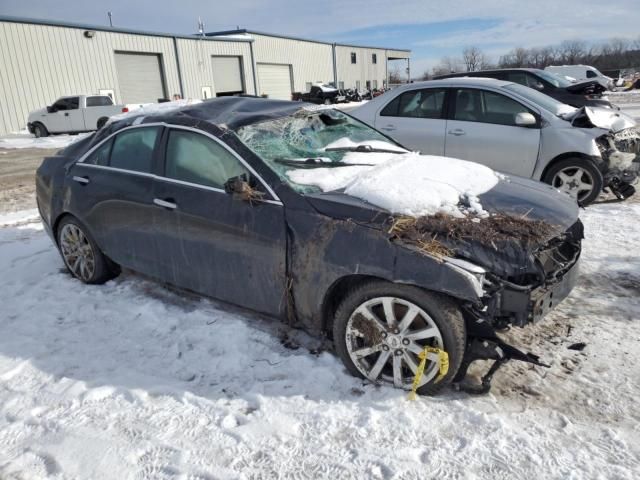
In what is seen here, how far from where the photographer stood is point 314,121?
14.3 feet

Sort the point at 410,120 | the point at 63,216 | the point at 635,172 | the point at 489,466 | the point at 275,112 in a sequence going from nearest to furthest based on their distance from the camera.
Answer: the point at 489,466 < the point at 275,112 < the point at 63,216 < the point at 635,172 < the point at 410,120

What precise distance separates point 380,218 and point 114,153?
2653mm

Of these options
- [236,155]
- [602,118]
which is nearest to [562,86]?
[602,118]

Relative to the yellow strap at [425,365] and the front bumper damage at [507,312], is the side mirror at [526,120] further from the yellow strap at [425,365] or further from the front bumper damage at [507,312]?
the yellow strap at [425,365]

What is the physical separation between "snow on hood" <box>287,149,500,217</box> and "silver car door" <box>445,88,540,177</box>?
2.86 metres

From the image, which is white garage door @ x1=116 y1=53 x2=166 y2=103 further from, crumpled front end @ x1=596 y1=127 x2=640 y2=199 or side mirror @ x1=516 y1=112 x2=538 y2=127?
crumpled front end @ x1=596 y1=127 x2=640 y2=199

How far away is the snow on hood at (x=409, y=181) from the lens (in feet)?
10.5

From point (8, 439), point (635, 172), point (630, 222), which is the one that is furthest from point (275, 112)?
point (635, 172)

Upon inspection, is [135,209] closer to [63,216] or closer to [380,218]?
[63,216]

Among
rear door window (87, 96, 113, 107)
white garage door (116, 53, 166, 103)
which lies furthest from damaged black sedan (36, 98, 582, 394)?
white garage door (116, 53, 166, 103)

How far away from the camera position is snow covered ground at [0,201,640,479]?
259cm

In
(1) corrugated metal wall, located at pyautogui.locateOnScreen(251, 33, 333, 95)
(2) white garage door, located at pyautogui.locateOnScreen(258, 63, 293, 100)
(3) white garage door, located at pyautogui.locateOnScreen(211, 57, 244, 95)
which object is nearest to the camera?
(3) white garage door, located at pyautogui.locateOnScreen(211, 57, 244, 95)

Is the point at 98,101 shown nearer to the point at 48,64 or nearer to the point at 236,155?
the point at 48,64

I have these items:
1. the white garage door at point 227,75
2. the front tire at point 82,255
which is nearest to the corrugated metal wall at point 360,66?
the white garage door at point 227,75
